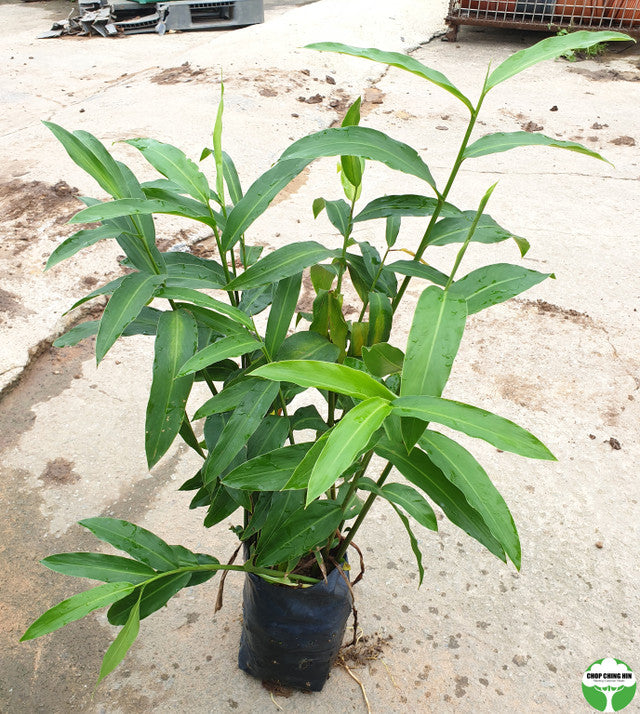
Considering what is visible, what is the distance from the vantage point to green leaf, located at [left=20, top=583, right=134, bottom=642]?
35.4 inches

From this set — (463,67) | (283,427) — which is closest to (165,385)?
(283,427)

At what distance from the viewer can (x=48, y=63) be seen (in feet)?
18.3

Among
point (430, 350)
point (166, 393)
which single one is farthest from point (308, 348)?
point (430, 350)

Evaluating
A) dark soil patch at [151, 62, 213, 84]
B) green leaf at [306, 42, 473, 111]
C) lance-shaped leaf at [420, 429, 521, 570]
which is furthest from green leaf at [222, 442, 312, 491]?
dark soil patch at [151, 62, 213, 84]

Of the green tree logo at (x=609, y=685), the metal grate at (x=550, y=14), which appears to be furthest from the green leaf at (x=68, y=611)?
the metal grate at (x=550, y=14)

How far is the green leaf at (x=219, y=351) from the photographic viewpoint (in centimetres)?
91

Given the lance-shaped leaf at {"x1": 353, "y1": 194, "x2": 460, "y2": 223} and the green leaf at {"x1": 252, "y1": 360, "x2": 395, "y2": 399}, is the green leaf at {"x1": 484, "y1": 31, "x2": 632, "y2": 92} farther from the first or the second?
the green leaf at {"x1": 252, "y1": 360, "x2": 395, "y2": 399}

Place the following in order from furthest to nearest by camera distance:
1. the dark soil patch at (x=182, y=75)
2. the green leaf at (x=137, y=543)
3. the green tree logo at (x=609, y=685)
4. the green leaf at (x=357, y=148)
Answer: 1. the dark soil patch at (x=182, y=75)
2. the green tree logo at (x=609, y=685)
3. the green leaf at (x=137, y=543)
4. the green leaf at (x=357, y=148)

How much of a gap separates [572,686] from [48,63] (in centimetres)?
577

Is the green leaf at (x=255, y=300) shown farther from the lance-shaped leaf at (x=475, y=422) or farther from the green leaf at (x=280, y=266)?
the lance-shaped leaf at (x=475, y=422)

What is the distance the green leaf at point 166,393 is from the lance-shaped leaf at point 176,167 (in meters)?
0.22

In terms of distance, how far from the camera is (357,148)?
2.95ft

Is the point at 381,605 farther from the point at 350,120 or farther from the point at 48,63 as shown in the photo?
the point at 48,63

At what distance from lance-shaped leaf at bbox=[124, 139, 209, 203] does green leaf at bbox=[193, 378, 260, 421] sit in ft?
0.91
